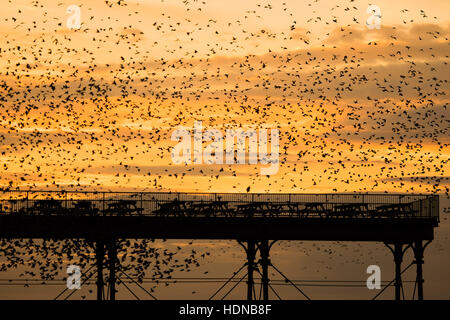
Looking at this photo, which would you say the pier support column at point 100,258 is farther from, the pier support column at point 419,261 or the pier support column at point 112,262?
the pier support column at point 419,261

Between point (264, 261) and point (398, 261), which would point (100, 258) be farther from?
point (398, 261)

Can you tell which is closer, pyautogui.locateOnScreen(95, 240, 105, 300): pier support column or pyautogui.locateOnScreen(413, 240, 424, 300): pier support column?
pyautogui.locateOnScreen(413, 240, 424, 300): pier support column

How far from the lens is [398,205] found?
71.6 m

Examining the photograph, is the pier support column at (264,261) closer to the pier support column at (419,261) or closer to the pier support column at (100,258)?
the pier support column at (419,261)

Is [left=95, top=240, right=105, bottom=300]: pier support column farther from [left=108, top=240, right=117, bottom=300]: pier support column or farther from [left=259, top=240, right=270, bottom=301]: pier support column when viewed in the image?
[left=259, top=240, right=270, bottom=301]: pier support column

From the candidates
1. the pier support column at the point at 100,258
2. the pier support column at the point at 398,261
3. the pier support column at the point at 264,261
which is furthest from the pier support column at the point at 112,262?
the pier support column at the point at 398,261

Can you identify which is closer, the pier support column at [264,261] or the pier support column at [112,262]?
the pier support column at [264,261]

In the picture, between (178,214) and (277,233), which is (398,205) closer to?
(277,233)

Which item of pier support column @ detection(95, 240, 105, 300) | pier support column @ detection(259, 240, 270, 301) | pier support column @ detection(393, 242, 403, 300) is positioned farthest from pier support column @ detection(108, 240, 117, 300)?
pier support column @ detection(393, 242, 403, 300)

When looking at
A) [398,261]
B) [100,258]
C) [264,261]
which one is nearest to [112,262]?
[100,258]

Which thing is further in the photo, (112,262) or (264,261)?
(112,262)

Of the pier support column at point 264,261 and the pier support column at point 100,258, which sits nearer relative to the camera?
the pier support column at point 264,261
